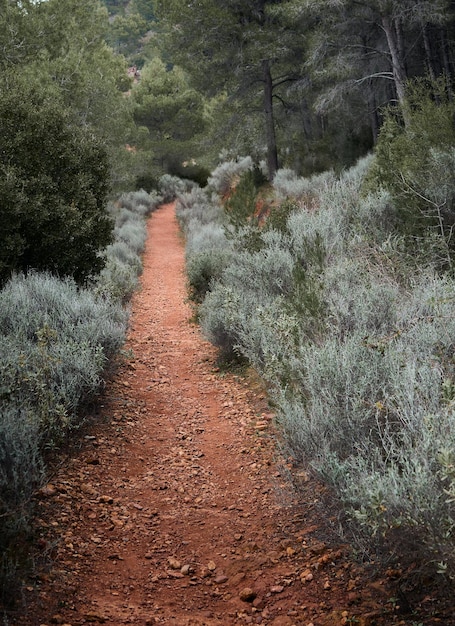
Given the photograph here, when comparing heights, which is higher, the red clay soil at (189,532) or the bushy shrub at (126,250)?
the bushy shrub at (126,250)

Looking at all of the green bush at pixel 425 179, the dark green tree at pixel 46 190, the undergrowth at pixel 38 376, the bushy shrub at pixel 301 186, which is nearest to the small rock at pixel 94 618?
the undergrowth at pixel 38 376

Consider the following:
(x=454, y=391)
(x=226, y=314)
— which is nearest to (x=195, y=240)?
(x=226, y=314)

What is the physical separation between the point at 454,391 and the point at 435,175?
5.55 meters

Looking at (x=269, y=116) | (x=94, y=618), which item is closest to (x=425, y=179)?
(x=94, y=618)

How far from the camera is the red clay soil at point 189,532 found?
2.81m

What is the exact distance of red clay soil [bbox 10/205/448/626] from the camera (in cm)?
281

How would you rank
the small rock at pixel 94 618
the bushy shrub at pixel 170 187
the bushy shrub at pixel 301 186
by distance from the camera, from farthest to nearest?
the bushy shrub at pixel 170 187, the bushy shrub at pixel 301 186, the small rock at pixel 94 618

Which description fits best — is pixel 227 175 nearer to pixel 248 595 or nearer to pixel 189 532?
pixel 189 532

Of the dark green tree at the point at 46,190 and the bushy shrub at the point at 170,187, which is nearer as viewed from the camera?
the dark green tree at the point at 46,190

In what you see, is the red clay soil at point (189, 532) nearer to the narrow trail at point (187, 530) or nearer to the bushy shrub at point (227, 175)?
the narrow trail at point (187, 530)

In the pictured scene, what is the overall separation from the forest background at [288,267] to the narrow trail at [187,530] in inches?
11.1

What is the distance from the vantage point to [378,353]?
3918mm

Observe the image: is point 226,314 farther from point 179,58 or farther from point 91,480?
point 179,58

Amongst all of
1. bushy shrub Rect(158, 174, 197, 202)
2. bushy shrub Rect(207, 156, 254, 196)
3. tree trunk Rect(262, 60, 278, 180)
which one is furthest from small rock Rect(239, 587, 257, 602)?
bushy shrub Rect(158, 174, 197, 202)
